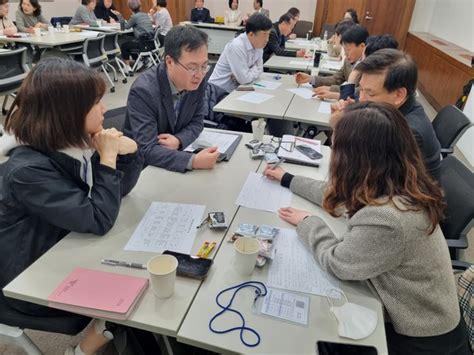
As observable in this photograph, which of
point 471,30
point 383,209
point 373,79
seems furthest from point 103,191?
point 471,30

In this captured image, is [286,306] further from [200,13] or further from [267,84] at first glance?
[200,13]

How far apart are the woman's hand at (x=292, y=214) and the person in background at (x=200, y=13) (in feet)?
26.8

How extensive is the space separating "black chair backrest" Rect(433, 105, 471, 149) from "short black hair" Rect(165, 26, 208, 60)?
Answer: 1811 mm

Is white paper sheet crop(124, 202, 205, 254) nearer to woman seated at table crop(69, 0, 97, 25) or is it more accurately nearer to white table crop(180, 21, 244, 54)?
woman seated at table crop(69, 0, 97, 25)

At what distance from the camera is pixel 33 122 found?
109 centimetres

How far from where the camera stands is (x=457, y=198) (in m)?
1.54

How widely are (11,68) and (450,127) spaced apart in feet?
14.2

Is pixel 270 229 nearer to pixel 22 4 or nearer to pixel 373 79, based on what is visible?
pixel 373 79

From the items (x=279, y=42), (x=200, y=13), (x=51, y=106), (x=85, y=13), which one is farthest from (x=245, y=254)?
(x=200, y=13)

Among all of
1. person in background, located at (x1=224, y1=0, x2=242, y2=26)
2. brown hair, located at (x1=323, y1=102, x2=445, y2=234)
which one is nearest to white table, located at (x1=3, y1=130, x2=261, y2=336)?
brown hair, located at (x1=323, y1=102, x2=445, y2=234)

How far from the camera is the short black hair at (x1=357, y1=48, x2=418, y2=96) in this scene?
5.67 ft

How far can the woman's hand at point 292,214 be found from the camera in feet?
4.27

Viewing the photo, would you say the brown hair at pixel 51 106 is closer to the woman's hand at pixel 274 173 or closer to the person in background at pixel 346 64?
the woman's hand at pixel 274 173

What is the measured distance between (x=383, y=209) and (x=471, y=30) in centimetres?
576
